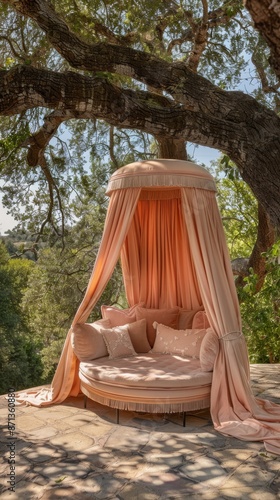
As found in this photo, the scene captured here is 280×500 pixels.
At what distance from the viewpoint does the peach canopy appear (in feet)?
13.8

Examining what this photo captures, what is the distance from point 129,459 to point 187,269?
250 cm

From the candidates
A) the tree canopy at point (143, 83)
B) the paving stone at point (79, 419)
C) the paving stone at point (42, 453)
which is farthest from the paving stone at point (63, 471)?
the tree canopy at point (143, 83)

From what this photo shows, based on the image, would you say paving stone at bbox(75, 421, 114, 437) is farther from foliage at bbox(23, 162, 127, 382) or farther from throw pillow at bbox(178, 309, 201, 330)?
foliage at bbox(23, 162, 127, 382)

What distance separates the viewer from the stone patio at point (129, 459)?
2.99 metres

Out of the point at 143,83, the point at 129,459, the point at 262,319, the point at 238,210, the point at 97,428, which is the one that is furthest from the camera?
the point at 238,210

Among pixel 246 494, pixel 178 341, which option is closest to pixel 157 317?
pixel 178 341

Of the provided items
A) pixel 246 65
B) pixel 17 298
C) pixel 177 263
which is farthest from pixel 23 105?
pixel 17 298

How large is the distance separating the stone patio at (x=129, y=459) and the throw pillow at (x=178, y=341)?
682 millimetres

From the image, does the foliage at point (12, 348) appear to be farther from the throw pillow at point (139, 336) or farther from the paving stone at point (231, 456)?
the paving stone at point (231, 456)

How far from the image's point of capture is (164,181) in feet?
15.0

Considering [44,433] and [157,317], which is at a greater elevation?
[157,317]

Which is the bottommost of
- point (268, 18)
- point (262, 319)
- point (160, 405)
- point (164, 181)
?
point (160, 405)

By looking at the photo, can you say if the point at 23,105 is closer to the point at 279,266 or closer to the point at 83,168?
the point at 279,266

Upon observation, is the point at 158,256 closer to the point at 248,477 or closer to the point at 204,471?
the point at 204,471
